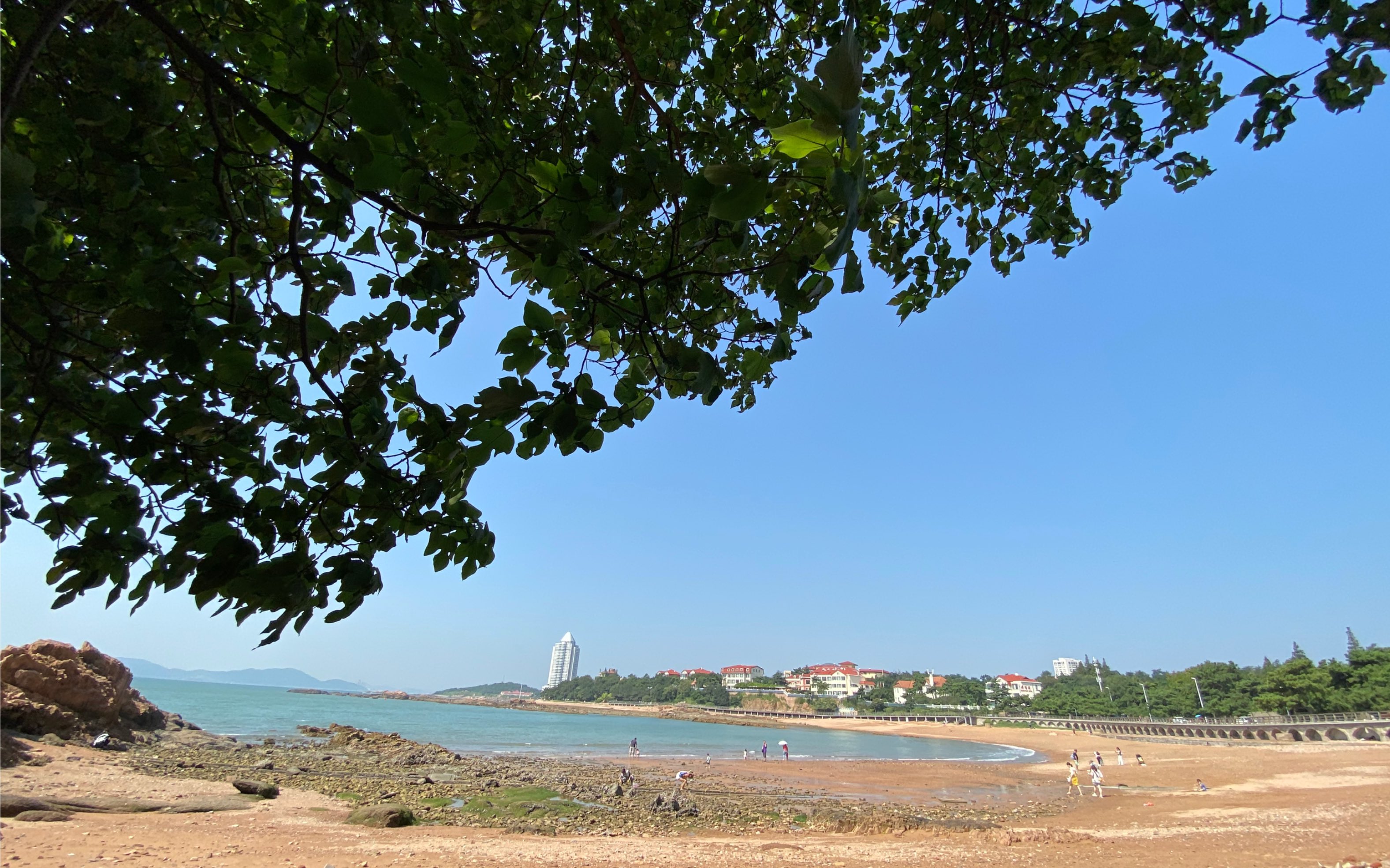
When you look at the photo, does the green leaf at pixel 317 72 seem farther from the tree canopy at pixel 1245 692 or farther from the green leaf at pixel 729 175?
the tree canopy at pixel 1245 692

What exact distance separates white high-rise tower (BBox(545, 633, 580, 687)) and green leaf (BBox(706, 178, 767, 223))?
17578 cm

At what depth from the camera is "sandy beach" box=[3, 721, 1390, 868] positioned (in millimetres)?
8945

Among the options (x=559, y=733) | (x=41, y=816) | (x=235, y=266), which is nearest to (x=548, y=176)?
(x=235, y=266)

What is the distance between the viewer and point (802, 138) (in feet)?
2.97

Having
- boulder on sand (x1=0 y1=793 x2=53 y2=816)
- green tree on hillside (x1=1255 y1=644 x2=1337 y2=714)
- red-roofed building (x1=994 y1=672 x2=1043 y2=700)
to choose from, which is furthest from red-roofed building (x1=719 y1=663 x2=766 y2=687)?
boulder on sand (x1=0 y1=793 x2=53 y2=816)

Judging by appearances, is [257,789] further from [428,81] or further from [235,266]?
[428,81]

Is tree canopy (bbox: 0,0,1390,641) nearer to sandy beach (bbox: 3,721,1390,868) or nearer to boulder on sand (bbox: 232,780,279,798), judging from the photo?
sandy beach (bbox: 3,721,1390,868)

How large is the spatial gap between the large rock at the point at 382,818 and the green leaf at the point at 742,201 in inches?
555

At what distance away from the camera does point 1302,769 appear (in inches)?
917

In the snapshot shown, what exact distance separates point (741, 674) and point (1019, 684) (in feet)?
185

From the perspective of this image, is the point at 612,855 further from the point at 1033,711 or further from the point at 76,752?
the point at 1033,711

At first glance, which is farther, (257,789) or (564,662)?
(564,662)

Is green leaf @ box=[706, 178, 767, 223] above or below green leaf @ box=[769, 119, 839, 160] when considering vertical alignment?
below

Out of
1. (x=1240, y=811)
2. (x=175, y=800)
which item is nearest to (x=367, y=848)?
(x=175, y=800)
